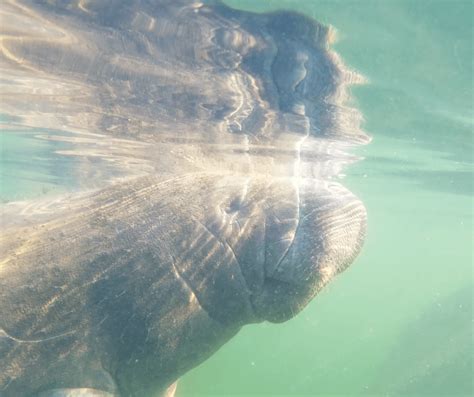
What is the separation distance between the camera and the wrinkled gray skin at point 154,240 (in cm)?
349

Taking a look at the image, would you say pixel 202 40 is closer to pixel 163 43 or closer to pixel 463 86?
pixel 163 43

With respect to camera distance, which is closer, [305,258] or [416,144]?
[305,258]

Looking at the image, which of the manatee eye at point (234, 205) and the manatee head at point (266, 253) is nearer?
the manatee head at point (266, 253)

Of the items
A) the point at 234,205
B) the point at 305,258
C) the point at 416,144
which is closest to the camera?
the point at 305,258

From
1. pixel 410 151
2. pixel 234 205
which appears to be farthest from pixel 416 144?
pixel 234 205

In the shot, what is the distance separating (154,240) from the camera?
3.84 metres

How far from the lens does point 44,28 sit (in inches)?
238

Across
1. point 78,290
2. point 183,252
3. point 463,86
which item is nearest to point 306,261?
point 183,252

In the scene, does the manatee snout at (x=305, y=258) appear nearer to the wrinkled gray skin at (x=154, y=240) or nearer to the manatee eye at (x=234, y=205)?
the wrinkled gray skin at (x=154, y=240)

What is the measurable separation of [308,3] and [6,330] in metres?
4.81

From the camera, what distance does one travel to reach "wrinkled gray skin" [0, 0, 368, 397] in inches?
137

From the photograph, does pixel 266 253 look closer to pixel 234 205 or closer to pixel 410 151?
pixel 234 205

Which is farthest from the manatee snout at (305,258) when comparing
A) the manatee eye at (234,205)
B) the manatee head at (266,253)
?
the manatee eye at (234,205)

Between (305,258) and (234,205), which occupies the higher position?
→ (305,258)
